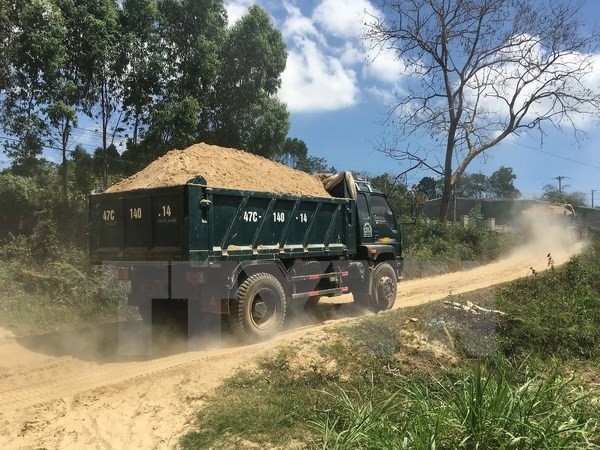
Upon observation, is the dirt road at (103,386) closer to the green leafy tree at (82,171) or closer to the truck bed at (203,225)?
the truck bed at (203,225)

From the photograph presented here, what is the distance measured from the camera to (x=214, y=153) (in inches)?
318

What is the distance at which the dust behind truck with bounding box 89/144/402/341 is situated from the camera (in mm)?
6664

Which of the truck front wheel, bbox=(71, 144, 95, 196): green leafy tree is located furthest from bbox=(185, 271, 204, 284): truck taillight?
bbox=(71, 144, 95, 196): green leafy tree

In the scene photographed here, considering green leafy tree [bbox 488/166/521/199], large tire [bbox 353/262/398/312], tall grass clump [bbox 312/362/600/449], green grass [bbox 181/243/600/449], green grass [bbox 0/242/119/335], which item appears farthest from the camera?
green leafy tree [bbox 488/166/521/199]

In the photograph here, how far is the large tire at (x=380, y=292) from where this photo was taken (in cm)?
947

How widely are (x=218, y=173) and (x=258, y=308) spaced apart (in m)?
2.05

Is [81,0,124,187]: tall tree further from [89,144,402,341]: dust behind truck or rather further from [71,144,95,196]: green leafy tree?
[89,144,402,341]: dust behind truck

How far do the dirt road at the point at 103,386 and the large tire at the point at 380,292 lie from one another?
5.30 feet

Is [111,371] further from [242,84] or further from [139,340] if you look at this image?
[242,84]

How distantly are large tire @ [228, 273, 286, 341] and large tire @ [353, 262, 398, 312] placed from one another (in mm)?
2441

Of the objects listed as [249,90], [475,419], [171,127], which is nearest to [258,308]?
[475,419]

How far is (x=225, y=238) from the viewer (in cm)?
688

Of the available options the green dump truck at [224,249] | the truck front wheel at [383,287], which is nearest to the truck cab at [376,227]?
the truck front wheel at [383,287]

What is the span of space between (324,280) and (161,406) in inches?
172
